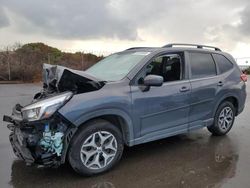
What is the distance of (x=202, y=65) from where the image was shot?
594cm

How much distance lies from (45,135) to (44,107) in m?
0.35

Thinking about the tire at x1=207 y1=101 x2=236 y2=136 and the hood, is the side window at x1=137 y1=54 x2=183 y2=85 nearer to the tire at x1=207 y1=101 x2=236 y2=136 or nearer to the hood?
the hood

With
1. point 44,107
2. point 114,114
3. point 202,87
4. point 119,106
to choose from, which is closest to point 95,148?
point 114,114

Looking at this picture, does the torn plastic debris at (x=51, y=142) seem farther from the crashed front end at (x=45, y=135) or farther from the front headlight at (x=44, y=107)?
the front headlight at (x=44, y=107)

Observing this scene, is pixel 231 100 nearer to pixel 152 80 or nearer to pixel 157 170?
pixel 152 80

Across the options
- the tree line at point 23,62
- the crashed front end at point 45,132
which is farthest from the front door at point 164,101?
the tree line at point 23,62

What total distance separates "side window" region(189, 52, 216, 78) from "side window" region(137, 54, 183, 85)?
285 millimetres

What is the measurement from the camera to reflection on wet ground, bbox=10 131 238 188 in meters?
4.19

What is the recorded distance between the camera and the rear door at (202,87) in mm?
5602

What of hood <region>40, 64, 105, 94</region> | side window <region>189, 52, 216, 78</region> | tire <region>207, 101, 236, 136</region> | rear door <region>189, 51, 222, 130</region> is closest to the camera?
hood <region>40, 64, 105, 94</region>

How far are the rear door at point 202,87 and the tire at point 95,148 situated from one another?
→ 1.64m

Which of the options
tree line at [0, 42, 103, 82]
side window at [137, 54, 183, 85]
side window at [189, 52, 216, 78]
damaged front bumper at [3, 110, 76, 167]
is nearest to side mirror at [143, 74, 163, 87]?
side window at [137, 54, 183, 85]

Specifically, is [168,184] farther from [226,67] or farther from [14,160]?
[226,67]

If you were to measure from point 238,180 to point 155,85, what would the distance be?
1.70 m
